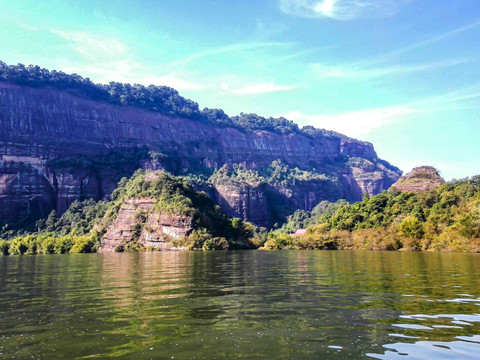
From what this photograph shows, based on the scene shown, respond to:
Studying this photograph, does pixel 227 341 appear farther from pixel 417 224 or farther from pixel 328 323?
pixel 417 224

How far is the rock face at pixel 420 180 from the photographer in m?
132

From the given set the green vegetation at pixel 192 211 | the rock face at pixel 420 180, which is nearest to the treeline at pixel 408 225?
the green vegetation at pixel 192 211

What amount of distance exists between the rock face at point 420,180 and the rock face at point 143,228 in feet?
245

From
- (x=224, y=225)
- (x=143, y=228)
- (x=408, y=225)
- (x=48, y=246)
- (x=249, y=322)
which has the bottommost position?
(x=48, y=246)

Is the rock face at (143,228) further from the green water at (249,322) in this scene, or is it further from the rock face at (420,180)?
the green water at (249,322)

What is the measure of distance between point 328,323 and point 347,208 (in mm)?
Answer: 106552

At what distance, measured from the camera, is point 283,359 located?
8.91 meters

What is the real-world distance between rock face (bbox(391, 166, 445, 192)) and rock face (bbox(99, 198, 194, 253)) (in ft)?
245

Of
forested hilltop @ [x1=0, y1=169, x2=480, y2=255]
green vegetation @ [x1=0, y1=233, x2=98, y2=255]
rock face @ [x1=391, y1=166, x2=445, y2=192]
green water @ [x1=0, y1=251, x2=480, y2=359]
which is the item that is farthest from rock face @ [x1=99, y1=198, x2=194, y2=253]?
green water @ [x1=0, y1=251, x2=480, y2=359]

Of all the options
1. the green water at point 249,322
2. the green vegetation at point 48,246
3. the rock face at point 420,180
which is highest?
the rock face at point 420,180

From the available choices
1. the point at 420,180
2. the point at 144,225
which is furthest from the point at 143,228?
the point at 420,180

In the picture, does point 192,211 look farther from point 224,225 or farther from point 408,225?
point 408,225

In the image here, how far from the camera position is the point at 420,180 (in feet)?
447

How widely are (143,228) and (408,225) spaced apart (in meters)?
80.1
